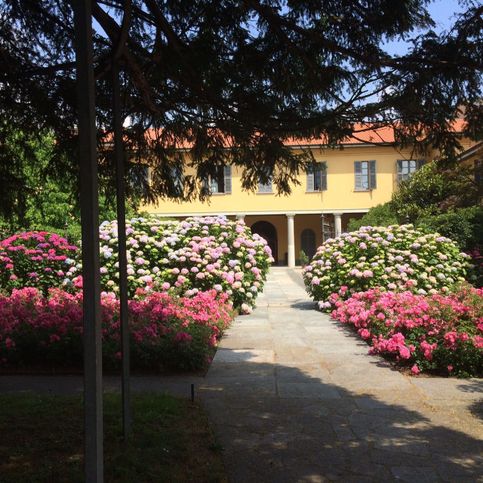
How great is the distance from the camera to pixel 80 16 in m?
2.22

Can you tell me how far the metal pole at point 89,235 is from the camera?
2.25 meters

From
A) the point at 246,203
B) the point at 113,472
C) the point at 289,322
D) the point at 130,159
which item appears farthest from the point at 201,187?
the point at 246,203

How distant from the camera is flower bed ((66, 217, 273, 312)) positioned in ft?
34.1

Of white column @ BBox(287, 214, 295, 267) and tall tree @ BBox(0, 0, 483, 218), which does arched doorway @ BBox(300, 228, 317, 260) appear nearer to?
white column @ BBox(287, 214, 295, 267)

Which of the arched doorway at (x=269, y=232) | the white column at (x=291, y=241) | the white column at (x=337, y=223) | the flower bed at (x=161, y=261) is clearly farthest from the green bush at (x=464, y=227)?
the arched doorway at (x=269, y=232)

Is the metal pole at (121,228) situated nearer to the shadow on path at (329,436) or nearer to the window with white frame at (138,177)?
the shadow on path at (329,436)

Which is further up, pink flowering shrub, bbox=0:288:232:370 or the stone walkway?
pink flowering shrub, bbox=0:288:232:370

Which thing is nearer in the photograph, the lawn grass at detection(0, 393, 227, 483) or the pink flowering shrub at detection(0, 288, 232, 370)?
the lawn grass at detection(0, 393, 227, 483)

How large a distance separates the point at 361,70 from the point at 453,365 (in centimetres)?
377

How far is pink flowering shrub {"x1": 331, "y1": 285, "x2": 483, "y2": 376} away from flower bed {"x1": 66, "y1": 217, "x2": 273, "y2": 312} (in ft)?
9.56

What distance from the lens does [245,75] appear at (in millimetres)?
4410

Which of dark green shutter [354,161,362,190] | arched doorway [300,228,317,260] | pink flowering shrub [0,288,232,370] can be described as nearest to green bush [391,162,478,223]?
dark green shutter [354,161,362,190]

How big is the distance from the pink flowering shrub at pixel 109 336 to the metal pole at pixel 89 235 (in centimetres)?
406

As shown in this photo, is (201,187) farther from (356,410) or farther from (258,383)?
(356,410)
